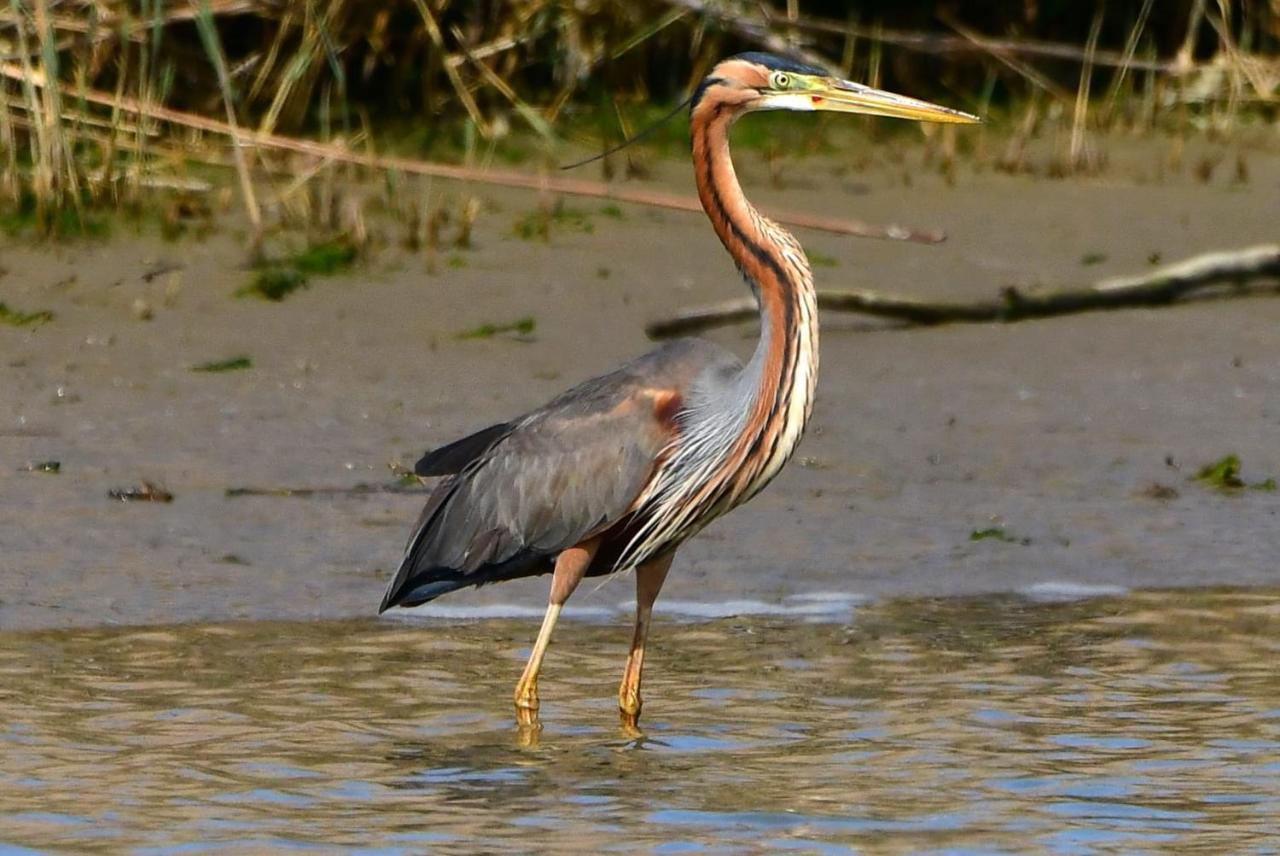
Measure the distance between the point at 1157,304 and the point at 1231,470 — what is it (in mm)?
2005

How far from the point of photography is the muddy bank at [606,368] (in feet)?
22.5

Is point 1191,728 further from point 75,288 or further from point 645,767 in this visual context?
point 75,288

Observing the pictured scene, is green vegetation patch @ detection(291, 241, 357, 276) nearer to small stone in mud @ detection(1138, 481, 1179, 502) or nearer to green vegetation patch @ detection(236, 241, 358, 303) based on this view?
green vegetation patch @ detection(236, 241, 358, 303)

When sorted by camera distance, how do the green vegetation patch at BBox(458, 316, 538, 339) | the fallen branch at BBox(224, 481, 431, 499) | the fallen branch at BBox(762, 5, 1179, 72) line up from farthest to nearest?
the fallen branch at BBox(762, 5, 1179, 72), the green vegetation patch at BBox(458, 316, 538, 339), the fallen branch at BBox(224, 481, 431, 499)

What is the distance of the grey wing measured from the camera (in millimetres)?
5820

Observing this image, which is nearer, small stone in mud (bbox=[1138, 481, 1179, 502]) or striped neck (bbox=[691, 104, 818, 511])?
striped neck (bbox=[691, 104, 818, 511])

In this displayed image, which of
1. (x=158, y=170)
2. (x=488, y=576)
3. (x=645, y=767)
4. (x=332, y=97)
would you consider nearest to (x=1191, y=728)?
(x=645, y=767)

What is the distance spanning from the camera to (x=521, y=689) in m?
5.53

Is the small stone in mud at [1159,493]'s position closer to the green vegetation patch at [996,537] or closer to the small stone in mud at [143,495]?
the green vegetation patch at [996,537]

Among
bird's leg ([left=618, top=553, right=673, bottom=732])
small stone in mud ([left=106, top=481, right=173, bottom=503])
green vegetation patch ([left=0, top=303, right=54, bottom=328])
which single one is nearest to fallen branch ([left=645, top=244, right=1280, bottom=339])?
green vegetation patch ([left=0, top=303, right=54, bottom=328])

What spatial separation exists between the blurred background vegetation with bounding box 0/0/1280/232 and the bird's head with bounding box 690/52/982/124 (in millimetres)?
2580

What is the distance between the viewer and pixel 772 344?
5754 mm

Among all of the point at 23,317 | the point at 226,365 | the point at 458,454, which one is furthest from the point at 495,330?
the point at 458,454

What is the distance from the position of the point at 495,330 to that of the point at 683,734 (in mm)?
3671
